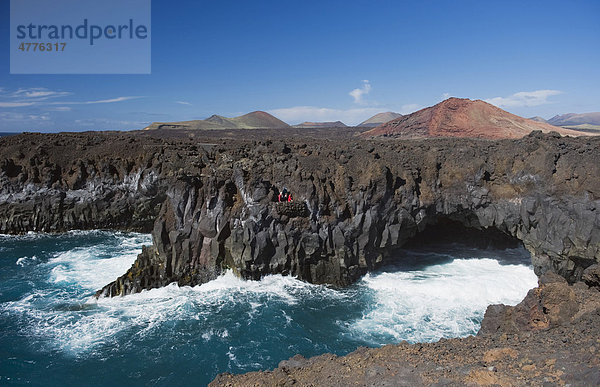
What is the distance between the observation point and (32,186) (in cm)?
4247

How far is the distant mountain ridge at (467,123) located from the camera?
63781mm

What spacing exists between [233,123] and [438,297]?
130234 mm

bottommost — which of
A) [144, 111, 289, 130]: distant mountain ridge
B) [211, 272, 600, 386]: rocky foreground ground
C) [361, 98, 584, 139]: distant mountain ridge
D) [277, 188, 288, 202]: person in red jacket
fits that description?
[211, 272, 600, 386]: rocky foreground ground

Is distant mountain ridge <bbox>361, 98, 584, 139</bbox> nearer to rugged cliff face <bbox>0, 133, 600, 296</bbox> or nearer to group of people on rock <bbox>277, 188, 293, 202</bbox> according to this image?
rugged cliff face <bbox>0, 133, 600, 296</bbox>

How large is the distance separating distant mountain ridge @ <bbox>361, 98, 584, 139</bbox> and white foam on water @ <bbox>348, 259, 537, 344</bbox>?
124ft

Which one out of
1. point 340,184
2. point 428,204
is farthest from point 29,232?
point 428,204

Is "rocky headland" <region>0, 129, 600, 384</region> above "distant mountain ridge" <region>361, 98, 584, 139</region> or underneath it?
underneath

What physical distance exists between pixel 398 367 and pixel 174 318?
54.1 ft

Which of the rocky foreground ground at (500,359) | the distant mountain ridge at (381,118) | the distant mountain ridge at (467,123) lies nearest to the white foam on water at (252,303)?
the rocky foreground ground at (500,359)

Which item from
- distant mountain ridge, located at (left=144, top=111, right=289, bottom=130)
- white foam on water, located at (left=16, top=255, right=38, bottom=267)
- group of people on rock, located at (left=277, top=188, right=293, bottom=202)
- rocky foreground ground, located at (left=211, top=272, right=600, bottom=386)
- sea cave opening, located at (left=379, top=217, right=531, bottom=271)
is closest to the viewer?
rocky foreground ground, located at (left=211, top=272, right=600, bottom=386)

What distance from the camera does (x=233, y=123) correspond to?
146 meters

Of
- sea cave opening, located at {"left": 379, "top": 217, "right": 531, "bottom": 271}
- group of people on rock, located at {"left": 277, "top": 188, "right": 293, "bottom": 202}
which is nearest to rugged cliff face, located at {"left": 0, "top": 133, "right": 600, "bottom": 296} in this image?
group of people on rock, located at {"left": 277, "top": 188, "right": 293, "bottom": 202}

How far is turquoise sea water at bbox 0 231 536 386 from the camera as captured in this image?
19.0 meters

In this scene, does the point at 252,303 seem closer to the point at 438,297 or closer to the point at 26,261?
the point at 438,297
